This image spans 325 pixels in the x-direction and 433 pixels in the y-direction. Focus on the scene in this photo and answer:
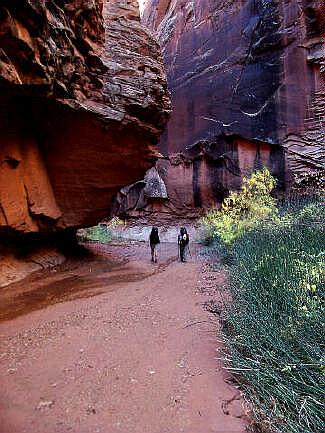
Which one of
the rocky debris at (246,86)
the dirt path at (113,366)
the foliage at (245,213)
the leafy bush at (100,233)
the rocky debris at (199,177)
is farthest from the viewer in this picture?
the rocky debris at (199,177)

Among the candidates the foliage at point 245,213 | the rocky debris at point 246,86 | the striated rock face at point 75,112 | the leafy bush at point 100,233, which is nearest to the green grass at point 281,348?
the striated rock face at point 75,112

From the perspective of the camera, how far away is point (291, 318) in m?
3.21

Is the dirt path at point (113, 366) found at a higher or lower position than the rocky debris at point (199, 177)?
lower

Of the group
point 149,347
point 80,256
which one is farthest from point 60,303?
point 80,256

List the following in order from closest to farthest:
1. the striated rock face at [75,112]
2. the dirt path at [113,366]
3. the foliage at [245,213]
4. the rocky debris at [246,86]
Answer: the dirt path at [113,366] < the striated rock face at [75,112] < the foliage at [245,213] < the rocky debris at [246,86]

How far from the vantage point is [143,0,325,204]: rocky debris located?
717 inches

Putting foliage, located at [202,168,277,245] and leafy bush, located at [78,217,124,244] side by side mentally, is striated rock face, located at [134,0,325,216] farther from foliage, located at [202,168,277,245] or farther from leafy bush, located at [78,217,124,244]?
leafy bush, located at [78,217,124,244]

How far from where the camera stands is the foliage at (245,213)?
11578mm

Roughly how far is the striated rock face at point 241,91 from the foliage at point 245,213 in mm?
2885

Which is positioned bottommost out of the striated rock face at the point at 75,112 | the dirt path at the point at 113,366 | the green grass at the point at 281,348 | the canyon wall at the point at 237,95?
the dirt path at the point at 113,366

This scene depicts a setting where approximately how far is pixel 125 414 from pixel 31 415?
2.63 ft

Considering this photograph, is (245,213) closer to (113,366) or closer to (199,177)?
(199,177)

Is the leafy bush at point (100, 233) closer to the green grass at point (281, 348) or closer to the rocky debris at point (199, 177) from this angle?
the rocky debris at point (199, 177)

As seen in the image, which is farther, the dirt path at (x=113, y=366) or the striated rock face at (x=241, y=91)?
the striated rock face at (x=241, y=91)
